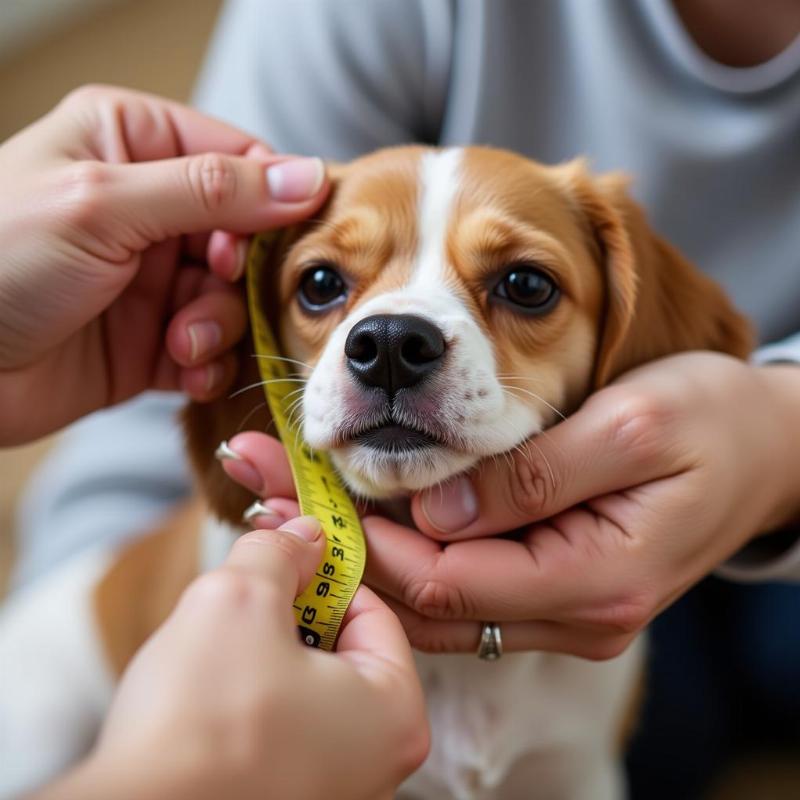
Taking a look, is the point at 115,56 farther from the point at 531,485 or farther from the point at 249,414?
the point at 531,485

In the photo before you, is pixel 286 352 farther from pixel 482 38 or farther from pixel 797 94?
pixel 797 94

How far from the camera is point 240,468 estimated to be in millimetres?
1040

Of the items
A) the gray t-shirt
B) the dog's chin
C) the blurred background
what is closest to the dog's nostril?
the dog's chin

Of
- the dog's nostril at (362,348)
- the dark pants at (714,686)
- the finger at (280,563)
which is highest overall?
the dog's nostril at (362,348)

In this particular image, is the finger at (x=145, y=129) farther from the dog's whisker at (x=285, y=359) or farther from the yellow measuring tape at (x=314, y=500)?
the dog's whisker at (x=285, y=359)

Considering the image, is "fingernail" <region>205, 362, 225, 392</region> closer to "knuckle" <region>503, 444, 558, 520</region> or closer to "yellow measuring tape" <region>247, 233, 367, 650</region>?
"yellow measuring tape" <region>247, 233, 367, 650</region>

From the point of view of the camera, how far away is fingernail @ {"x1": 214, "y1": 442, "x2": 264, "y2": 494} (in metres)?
1.04

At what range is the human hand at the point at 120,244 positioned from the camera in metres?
1.06

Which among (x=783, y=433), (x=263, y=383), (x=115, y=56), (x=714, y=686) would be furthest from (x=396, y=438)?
(x=115, y=56)

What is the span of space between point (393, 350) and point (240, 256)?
377 mm

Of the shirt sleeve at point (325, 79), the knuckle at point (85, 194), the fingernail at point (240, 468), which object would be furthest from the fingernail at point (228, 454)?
the shirt sleeve at point (325, 79)

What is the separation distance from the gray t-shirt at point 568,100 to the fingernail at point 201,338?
0.60 m

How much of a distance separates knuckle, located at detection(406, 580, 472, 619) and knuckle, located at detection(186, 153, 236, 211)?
53 centimetres

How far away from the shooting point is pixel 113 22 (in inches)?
165
